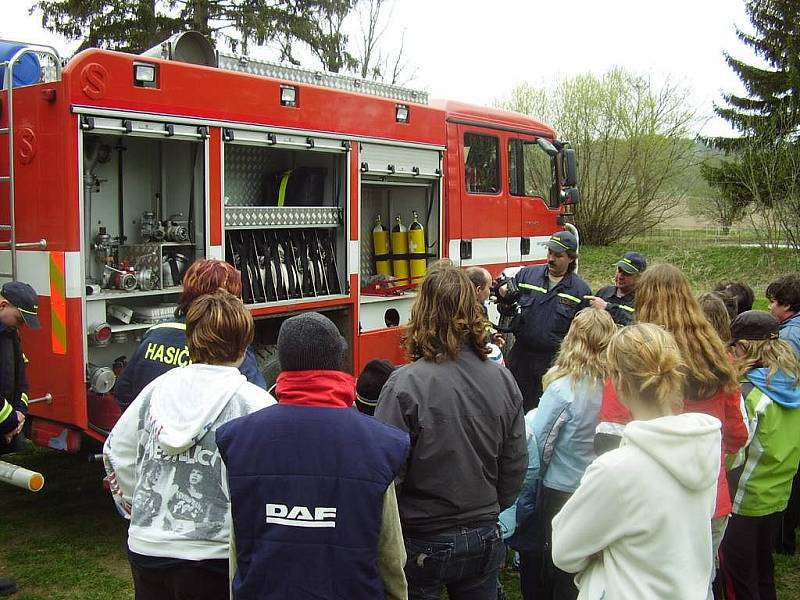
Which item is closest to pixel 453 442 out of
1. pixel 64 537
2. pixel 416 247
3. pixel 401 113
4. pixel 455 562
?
pixel 455 562

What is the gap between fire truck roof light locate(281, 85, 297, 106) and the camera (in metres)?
5.82

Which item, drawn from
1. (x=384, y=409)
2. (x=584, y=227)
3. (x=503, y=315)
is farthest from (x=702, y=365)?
(x=584, y=227)

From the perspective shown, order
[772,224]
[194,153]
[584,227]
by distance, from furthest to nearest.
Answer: [584,227]
[772,224]
[194,153]

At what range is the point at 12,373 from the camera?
14.0 feet

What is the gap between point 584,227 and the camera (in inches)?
989

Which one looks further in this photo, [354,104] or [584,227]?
[584,227]

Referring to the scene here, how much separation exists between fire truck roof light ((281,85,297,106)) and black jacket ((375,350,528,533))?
11.4 feet

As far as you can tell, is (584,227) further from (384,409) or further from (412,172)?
(384,409)

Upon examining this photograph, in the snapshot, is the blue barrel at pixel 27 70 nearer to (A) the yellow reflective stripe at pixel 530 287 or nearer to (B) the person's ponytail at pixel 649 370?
(A) the yellow reflective stripe at pixel 530 287

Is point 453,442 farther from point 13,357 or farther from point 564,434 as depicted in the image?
point 13,357

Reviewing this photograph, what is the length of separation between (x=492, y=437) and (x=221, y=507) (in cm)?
96

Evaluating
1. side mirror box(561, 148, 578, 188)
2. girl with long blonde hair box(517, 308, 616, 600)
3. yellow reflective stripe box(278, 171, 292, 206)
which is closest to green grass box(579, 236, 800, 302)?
side mirror box(561, 148, 578, 188)

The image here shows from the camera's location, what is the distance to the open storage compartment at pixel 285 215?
231 inches

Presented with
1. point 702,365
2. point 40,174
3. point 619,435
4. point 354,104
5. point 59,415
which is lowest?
point 59,415
